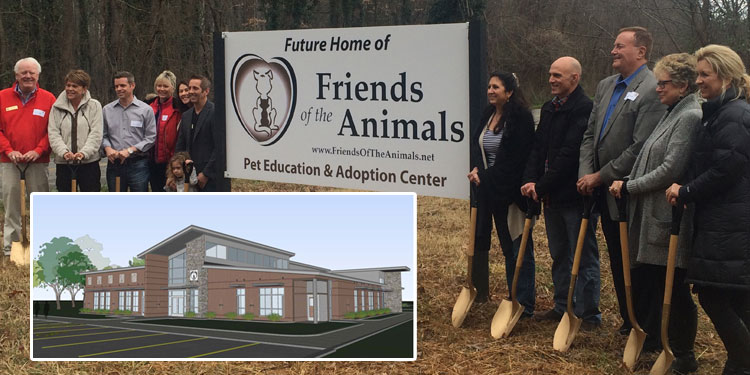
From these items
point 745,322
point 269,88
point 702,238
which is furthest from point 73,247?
point 269,88

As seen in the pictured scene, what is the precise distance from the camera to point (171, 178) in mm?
7059

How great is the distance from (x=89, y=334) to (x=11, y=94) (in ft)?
20.8

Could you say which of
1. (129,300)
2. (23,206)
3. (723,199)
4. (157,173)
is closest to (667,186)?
(723,199)

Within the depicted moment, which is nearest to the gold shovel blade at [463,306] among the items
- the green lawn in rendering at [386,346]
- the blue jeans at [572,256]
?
the blue jeans at [572,256]

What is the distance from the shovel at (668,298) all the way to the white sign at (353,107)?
1806 mm

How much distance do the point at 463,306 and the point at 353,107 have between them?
70.3 inches

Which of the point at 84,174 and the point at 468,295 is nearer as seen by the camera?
the point at 468,295

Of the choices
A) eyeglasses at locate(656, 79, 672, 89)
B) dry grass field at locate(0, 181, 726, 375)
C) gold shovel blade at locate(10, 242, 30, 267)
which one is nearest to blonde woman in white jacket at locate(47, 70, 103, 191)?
gold shovel blade at locate(10, 242, 30, 267)

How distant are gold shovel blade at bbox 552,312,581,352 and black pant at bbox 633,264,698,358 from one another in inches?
15.4

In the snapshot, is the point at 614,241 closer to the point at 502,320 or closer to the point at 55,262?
the point at 502,320

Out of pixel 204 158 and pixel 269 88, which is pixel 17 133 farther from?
pixel 269 88

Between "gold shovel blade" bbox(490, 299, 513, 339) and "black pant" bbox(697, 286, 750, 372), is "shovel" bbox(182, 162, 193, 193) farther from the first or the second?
"black pant" bbox(697, 286, 750, 372)

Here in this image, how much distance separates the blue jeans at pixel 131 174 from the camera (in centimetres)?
759

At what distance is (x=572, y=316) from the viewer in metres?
5.28
